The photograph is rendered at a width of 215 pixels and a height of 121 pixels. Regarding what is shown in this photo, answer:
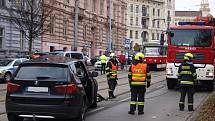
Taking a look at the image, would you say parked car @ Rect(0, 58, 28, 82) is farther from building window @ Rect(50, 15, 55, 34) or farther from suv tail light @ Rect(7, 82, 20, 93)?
building window @ Rect(50, 15, 55, 34)

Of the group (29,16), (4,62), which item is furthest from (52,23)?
(4,62)

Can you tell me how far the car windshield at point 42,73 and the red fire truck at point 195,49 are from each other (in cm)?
1202

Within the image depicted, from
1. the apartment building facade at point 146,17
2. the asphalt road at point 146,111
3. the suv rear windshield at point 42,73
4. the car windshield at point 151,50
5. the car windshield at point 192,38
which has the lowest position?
the asphalt road at point 146,111

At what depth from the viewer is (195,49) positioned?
2302 centimetres

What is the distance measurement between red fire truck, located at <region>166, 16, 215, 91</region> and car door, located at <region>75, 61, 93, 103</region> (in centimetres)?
959

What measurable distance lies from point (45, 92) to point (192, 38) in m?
13.4

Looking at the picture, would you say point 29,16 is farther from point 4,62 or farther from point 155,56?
point 4,62

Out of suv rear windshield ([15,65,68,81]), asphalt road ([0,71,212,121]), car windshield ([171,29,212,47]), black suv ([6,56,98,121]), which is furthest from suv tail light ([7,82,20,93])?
car windshield ([171,29,212,47])

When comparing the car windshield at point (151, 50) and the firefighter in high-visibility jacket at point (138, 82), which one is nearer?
the firefighter in high-visibility jacket at point (138, 82)

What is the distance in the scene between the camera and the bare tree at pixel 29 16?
4345 centimetres

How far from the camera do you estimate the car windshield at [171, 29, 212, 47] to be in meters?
23.2

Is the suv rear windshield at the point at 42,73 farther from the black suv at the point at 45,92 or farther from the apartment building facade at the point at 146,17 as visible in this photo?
the apartment building facade at the point at 146,17

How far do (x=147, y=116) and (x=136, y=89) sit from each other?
0.88 m

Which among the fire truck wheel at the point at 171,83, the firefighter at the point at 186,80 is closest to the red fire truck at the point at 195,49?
the fire truck wheel at the point at 171,83
